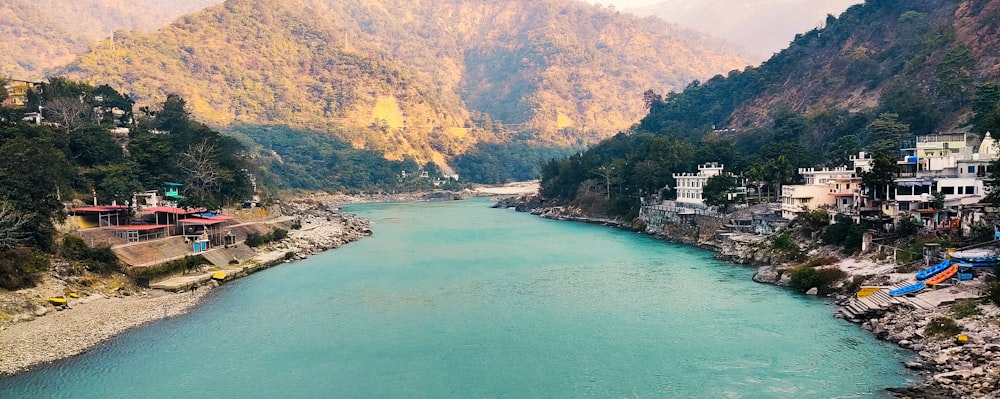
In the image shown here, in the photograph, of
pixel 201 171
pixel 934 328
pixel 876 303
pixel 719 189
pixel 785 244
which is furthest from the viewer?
pixel 719 189

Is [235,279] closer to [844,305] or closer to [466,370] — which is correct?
[466,370]

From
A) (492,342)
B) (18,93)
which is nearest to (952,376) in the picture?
(492,342)

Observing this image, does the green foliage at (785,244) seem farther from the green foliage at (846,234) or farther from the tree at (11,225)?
the tree at (11,225)

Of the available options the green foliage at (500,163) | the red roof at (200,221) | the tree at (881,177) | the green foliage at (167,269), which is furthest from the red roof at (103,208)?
the green foliage at (500,163)

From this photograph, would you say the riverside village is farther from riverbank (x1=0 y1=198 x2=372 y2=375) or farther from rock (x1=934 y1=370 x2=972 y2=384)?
riverbank (x1=0 y1=198 x2=372 y2=375)

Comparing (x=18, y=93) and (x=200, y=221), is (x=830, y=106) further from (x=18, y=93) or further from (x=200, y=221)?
(x=18, y=93)

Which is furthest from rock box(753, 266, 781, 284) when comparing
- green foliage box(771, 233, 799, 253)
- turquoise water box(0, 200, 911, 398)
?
green foliage box(771, 233, 799, 253)

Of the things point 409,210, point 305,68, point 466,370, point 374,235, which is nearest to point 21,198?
point 466,370
